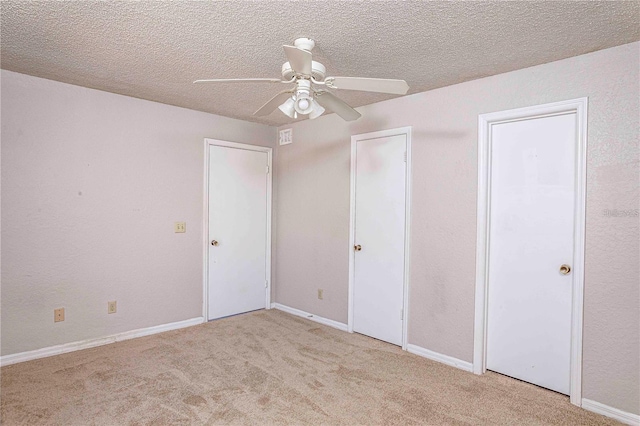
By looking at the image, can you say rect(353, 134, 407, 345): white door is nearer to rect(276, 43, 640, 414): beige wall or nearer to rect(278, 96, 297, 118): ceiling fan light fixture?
rect(276, 43, 640, 414): beige wall

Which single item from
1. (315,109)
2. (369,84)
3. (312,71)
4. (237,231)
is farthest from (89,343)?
(369,84)

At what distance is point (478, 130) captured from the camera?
9.56 feet

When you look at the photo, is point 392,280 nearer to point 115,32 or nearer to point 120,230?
point 120,230

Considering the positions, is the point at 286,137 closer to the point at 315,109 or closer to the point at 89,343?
the point at 315,109

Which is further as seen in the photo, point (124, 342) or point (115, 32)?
point (124, 342)

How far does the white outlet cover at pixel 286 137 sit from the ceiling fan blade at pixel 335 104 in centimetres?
205

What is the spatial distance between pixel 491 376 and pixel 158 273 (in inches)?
127

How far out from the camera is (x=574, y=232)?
251 cm

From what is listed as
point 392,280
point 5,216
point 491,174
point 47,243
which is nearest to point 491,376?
point 392,280

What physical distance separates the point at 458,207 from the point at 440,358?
130 cm

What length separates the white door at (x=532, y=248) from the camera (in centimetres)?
257

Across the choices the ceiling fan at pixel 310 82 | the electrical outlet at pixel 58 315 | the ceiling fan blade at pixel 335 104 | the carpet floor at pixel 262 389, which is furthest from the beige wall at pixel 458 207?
the electrical outlet at pixel 58 315

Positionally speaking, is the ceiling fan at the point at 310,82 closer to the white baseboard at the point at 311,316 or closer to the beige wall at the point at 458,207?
the beige wall at the point at 458,207

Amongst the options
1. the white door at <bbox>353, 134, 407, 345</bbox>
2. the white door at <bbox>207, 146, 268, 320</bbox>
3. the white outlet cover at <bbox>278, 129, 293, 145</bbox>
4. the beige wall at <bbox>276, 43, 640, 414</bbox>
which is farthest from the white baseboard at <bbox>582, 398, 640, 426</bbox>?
the white outlet cover at <bbox>278, 129, 293, 145</bbox>
